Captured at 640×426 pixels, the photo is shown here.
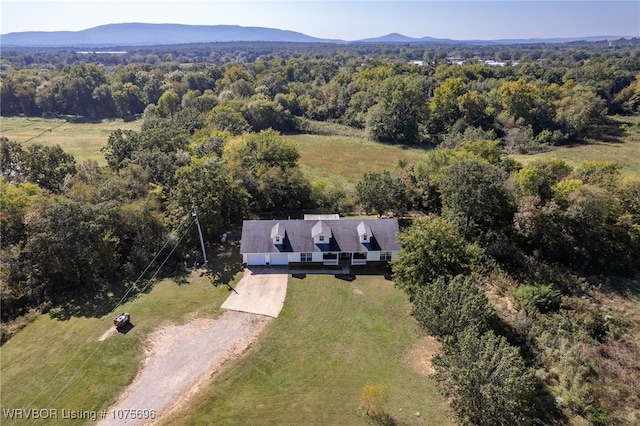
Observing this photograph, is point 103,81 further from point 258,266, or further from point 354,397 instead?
point 354,397

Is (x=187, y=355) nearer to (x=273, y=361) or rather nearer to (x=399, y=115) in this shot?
(x=273, y=361)

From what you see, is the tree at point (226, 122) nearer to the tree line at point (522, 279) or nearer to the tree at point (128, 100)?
the tree line at point (522, 279)

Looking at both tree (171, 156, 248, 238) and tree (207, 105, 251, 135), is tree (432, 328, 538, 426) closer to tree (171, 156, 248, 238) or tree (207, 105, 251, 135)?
tree (171, 156, 248, 238)

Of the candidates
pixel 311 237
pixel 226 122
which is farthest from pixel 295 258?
pixel 226 122

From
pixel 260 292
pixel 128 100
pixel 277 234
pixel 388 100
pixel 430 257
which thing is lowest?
pixel 260 292

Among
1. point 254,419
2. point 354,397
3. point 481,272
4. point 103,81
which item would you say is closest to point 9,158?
point 254,419

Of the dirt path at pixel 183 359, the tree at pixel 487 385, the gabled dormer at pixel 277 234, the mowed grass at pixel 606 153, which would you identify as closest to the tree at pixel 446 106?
the mowed grass at pixel 606 153
